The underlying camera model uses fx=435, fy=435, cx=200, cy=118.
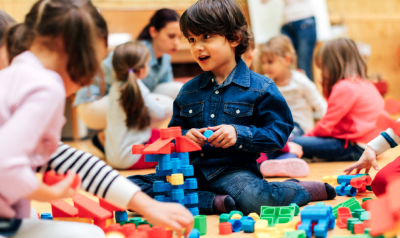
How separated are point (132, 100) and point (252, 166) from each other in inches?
39.2

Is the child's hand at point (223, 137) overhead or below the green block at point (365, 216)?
overhead

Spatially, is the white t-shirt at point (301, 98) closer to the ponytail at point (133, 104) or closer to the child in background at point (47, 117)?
the ponytail at point (133, 104)

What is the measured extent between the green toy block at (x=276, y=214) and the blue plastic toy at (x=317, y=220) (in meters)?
0.09

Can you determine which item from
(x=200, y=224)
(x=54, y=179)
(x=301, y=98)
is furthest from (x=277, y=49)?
(x=54, y=179)

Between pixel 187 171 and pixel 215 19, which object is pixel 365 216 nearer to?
pixel 187 171

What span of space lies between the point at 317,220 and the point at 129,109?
1.39 meters

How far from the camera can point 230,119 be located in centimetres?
122

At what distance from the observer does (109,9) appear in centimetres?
376

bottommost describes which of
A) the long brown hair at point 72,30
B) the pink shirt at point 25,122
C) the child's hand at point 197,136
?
the child's hand at point 197,136

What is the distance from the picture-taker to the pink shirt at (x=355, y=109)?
202 centimetres

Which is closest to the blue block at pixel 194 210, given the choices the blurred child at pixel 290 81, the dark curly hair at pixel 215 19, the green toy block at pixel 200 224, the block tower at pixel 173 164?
the block tower at pixel 173 164

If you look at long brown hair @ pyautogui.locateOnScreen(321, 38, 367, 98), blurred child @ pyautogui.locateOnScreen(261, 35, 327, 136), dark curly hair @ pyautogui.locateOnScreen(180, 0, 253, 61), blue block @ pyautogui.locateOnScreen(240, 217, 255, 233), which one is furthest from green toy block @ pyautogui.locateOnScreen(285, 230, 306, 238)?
blurred child @ pyautogui.locateOnScreen(261, 35, 327, 136)

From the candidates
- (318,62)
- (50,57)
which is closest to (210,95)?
(50,57)

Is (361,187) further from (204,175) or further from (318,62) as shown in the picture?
(318,62)
